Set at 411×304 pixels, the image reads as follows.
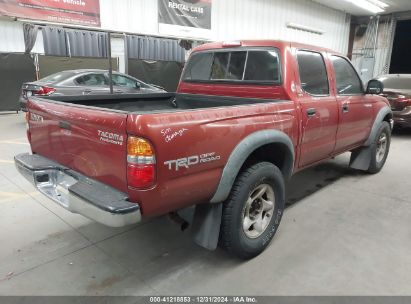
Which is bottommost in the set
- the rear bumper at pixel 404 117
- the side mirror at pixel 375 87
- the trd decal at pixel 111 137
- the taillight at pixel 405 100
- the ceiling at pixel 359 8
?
the rear bumper at pixel 404 117

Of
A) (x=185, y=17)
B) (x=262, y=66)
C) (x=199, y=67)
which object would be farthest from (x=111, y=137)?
(x=185, y=17)

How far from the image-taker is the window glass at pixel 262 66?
3162 mm

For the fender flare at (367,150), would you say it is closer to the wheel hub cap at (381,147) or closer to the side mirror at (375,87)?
the wheel hub cap at (381,147)

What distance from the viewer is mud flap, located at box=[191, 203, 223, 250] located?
2.38m

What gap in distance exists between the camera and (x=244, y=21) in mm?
14953

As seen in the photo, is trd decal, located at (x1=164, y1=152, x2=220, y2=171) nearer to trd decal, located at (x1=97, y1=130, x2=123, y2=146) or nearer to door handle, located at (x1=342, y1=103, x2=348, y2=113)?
trd decal, located at (x1=97, y1=130, x2=123, y2=146)

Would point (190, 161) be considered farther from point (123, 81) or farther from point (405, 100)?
point (123, 81)

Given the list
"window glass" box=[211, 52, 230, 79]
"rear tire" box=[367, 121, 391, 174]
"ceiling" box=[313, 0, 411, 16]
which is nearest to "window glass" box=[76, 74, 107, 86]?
"window glass" box=[211, 52, 230, 79]

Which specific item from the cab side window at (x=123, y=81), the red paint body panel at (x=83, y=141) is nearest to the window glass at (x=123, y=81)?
the cab side window at (x=123, y=81)

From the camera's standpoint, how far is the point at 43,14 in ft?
32.3

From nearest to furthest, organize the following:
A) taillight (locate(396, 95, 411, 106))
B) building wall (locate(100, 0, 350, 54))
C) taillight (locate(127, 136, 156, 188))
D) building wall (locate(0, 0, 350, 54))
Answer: taillight (locate(127, 136, 156, 188)) → taillight (locate(396, 95, 411, 106)) → building wall (locate(0, 0, 350, 54)) → building wall (locate(100, 0, 350, 54))

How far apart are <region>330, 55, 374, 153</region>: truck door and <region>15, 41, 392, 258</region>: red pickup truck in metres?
0.02

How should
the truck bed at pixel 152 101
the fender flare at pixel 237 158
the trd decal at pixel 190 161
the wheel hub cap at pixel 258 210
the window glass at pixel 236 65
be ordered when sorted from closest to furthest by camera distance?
1. the trd decal at pixel 190 161
2. the fender flare at pixel 237 158
3. the wheel hub cap at pixel 258 210
4. the truck bed at pixel 152 101
5. the window glass at pixel 236 65

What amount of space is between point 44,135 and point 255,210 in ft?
5.95
